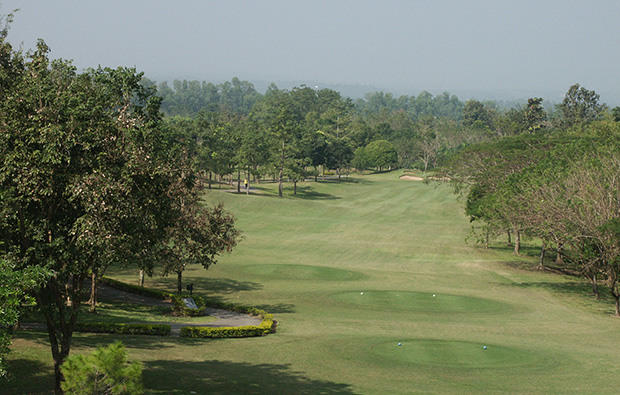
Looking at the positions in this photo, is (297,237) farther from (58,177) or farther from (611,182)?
(58,177)

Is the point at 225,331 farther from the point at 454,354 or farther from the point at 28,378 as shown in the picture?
the point at 28,378

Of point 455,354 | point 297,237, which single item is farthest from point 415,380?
point 297,237

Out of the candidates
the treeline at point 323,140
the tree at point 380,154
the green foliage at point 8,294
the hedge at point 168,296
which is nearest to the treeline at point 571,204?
the hedge at point 168,296

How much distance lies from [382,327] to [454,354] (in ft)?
20.0

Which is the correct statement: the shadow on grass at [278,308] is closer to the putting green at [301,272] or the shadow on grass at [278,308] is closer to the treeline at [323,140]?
the putting green at [301,272]

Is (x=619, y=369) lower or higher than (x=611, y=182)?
lower

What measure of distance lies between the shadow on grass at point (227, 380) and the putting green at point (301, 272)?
27707 mm

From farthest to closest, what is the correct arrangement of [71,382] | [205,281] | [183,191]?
[205,281]
[183,191]
[71,382]

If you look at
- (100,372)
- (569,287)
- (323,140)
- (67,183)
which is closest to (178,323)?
(67,183)

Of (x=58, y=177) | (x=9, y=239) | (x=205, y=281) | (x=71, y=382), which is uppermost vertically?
(x=58, y=177)

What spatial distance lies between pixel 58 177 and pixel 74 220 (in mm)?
1430

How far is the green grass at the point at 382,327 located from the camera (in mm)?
21172

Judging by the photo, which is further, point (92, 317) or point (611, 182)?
point (611, 182)

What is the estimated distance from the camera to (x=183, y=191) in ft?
123
